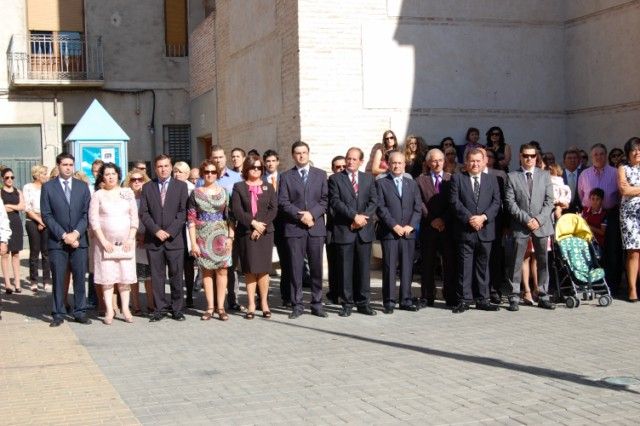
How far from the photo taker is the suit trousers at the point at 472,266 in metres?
11.2

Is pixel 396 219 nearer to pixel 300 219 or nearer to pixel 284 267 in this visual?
pixel 300 219

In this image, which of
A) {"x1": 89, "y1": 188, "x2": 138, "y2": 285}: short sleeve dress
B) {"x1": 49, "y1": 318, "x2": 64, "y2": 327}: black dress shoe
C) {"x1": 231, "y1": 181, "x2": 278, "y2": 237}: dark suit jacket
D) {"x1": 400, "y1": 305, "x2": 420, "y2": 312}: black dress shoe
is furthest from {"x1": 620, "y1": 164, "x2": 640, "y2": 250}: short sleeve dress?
{"x1": 49, "y1": 318, "x2": 64, "y2": 327}: black dress shoe

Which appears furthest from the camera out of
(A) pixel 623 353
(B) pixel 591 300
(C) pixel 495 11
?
(C) pixel 495 11

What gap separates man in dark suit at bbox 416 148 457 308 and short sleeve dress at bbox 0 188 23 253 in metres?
6.36

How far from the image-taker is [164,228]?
36.0 ft

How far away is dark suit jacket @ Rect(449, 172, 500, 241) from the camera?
11094 millimetres

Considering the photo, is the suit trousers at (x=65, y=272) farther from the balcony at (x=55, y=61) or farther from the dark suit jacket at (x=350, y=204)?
the balcony at (x=55, y=61)

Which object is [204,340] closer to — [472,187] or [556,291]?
[472,187]

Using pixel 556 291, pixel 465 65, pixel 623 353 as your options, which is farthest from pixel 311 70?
pixel 623 353

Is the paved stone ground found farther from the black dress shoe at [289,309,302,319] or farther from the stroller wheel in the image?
the stroller wheel

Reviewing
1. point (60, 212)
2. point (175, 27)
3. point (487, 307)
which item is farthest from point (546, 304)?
point (175, 27)

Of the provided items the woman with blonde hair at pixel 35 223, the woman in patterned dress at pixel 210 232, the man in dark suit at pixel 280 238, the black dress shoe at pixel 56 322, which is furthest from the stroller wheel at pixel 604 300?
the woman with blonde hair at pixel 35 223

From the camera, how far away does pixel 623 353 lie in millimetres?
8438

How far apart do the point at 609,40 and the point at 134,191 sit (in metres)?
8.44
